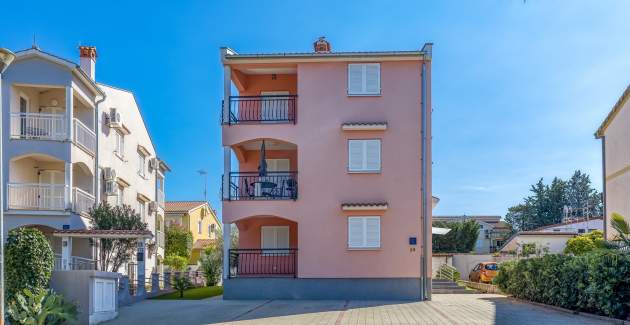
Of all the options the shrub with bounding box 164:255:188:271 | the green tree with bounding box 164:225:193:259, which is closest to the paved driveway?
the shrub with bounding box 164:255:188:271

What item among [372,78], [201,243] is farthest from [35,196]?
[201,243]

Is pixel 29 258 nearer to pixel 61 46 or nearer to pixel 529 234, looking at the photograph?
pixel 61 46

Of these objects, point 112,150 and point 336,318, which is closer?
point 336,318

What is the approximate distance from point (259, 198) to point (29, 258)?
1008 cm

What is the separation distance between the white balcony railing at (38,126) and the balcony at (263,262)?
27.2 feet

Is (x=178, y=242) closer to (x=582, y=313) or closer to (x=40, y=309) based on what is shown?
(x=40, y=309)

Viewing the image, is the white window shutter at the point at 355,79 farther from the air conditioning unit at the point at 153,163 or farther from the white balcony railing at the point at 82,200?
the air conditioning unit at the point at 153,163

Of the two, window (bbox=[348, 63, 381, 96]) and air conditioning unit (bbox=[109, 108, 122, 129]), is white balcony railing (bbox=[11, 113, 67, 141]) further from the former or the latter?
window (bbox=[348, 63, 381, 96])

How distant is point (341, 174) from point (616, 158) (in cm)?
1139

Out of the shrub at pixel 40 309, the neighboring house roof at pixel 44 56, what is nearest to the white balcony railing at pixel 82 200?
the neighboring house roof at pixel 44 56

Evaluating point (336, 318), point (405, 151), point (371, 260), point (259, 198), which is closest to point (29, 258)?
point (336, 318)

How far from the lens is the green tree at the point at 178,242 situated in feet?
156

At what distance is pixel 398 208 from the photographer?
22984 mm

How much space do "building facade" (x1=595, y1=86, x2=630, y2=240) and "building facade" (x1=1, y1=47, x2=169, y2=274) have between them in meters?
20.3
